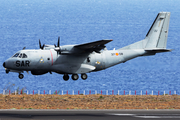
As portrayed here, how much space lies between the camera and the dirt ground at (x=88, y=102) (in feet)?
139

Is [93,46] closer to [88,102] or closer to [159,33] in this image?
[88,102]

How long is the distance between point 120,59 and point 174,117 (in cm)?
1920

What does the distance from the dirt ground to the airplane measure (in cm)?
313

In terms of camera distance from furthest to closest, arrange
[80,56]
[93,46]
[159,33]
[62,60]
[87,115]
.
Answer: [159,33]
[80,56]
[62,60]
[93,46]
[87,115]

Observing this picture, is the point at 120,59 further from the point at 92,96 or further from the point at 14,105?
the point at 14,105

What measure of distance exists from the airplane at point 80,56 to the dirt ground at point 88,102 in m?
3.13

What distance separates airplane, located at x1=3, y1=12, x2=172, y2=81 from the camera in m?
46.6

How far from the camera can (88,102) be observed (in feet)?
152

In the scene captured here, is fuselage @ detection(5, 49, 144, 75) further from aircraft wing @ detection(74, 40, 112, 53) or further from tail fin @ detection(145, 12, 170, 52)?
tail fin @ detection(145, 12, 170, 52)

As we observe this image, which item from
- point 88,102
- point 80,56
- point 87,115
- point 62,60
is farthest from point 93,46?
point 87,115

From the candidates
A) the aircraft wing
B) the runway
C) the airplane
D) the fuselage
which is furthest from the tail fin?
the runway

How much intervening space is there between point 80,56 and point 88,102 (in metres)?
6.26

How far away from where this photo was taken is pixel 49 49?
51406 millimetres

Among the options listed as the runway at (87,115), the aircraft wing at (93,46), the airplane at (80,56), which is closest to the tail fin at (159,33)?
the airplane at (80,56)
